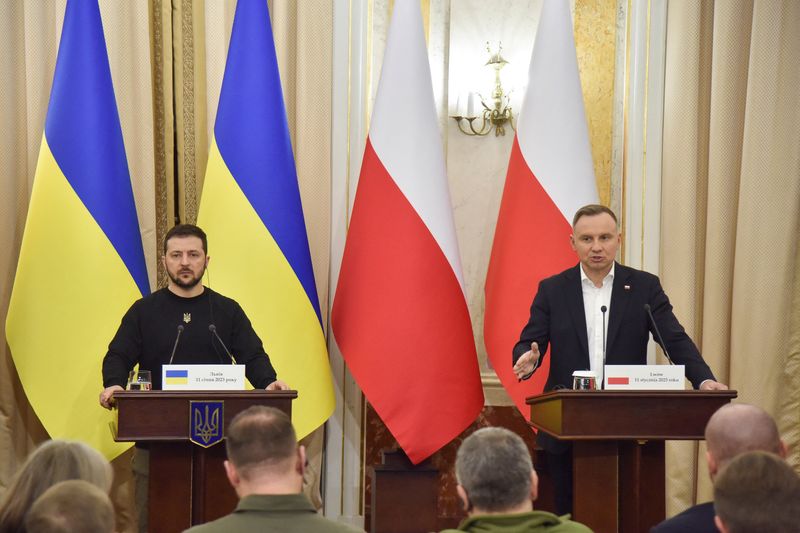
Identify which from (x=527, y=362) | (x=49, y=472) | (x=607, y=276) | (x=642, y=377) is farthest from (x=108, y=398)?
(x=607, y=276)

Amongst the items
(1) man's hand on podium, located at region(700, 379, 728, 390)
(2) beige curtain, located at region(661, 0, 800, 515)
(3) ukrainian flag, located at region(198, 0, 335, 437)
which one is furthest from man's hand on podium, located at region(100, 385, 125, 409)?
(2) beige curtain, located at region(661, 0, 800, 515)

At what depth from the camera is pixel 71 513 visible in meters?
1.95

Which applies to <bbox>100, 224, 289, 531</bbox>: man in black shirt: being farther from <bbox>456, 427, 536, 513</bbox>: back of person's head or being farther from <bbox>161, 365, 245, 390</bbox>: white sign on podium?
<bbox>456, 427, 536, 513</bbox>: back of person's head

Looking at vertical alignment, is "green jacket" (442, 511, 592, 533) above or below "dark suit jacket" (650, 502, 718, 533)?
above

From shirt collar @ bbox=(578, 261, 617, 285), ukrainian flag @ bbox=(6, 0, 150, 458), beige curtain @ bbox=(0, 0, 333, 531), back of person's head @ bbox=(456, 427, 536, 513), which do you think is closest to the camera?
back of person's head @ bbox=(456, 427, 536, 513)

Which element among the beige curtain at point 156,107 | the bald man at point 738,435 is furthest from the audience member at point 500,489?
the beige curtain at point 156,107

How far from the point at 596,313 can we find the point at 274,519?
2690 millimetres

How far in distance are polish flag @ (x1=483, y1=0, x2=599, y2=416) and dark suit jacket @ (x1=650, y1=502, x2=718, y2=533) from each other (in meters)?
3.14

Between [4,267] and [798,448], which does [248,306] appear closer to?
[4,267]

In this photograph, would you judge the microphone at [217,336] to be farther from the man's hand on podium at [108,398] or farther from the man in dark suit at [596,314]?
the man in dark suit at [596,314]

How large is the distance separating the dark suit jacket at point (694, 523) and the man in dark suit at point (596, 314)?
205 cm

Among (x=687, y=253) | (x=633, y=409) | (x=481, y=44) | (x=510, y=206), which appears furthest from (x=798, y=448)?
(x=481, y=44)

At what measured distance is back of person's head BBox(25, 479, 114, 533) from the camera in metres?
1.93

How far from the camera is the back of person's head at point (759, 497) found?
80.7 inches
